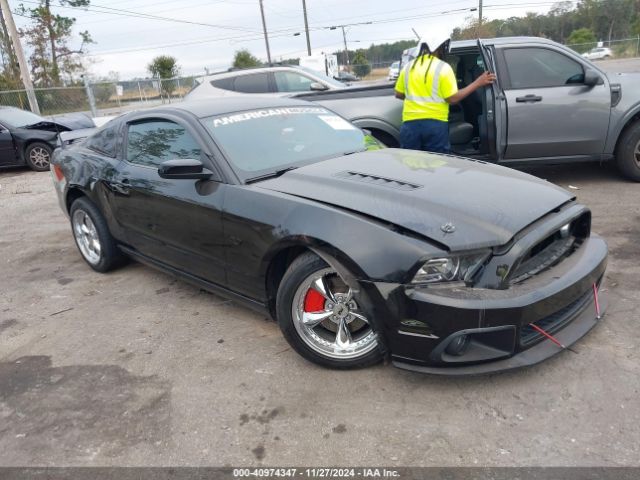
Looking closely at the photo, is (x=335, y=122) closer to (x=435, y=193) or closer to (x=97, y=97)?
(x=435, y=193)

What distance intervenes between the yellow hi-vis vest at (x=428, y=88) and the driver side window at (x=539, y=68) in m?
1.02

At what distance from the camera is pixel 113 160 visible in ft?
14.0

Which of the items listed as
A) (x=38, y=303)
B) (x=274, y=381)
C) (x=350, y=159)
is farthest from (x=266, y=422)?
(x=38, y=303)

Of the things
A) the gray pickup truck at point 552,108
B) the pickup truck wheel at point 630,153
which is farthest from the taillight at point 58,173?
the pickup truck wheel at point 630,153

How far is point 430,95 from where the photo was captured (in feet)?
16.8

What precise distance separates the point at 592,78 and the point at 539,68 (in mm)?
556

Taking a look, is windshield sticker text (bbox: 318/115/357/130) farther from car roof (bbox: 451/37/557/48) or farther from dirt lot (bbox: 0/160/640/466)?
car roof (bbox: 451/37/557/48)

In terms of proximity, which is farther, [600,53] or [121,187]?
[600,53]

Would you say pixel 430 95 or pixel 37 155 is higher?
pixel 430 95

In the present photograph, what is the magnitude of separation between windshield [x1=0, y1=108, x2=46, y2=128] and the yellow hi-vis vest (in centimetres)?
913

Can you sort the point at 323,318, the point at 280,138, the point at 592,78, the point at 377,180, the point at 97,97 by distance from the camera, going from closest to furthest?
the point at 323,318 < the point at 377,180 < the point at 280,138 < the point at 592,78 < the point at 97,97

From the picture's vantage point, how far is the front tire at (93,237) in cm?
455

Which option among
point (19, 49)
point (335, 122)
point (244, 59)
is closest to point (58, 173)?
point (335, 122)

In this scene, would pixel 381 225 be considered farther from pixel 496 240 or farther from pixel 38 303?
pixel 38 303
